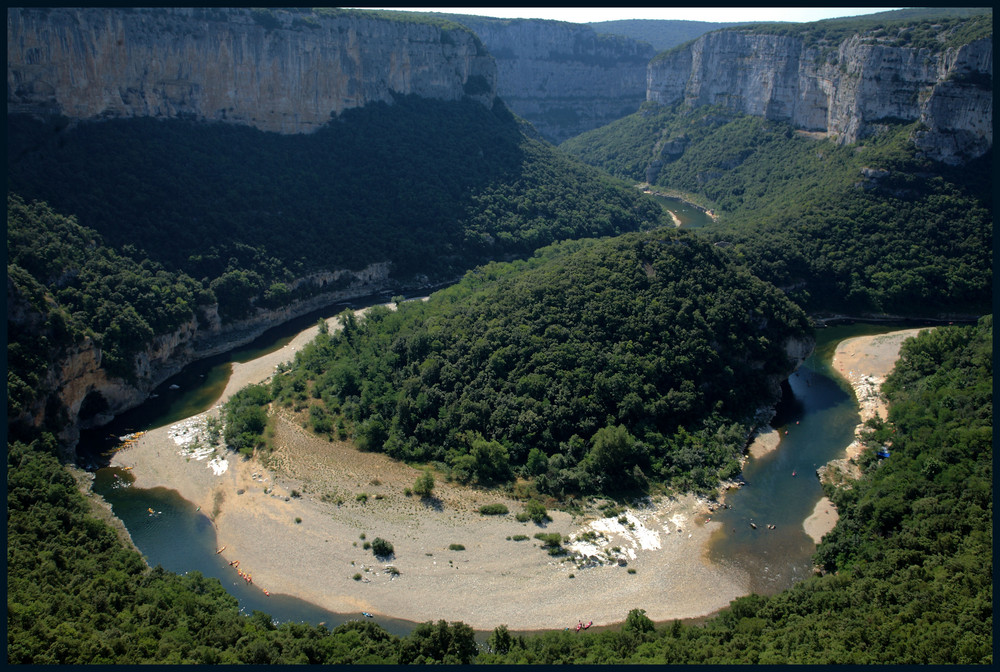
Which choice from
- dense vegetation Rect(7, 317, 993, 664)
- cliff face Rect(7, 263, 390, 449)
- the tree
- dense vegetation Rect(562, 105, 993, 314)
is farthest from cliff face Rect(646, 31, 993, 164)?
the tree

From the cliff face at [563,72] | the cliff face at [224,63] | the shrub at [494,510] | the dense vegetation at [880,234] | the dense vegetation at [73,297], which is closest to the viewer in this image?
the shrub at [494,510]

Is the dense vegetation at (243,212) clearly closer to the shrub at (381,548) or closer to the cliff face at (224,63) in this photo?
the cliff face at (224,63)

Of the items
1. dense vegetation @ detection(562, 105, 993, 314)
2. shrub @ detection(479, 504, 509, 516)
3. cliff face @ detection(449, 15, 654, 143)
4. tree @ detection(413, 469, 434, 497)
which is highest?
cliff face @ detection(449, 15, 654, 143)

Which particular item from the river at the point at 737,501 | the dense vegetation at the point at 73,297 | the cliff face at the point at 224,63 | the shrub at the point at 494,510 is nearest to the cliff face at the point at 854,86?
the river at the point at 737,501

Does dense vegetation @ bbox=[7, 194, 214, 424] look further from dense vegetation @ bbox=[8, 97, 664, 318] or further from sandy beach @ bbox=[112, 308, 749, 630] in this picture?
sandy beach @ bbox=[112, 308, 749, 630]

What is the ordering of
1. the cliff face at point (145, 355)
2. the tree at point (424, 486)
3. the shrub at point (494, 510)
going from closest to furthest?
the shrub at point (494, 510), the tree at point (424, 486), the cliff face at point (145, 355)

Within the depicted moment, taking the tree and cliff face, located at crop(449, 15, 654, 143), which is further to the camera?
cliff face, located at crop(449, 15, 654, 143)

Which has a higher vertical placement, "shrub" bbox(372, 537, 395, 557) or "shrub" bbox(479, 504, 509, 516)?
"shrub" bbox(479, 504, 509, 516)
